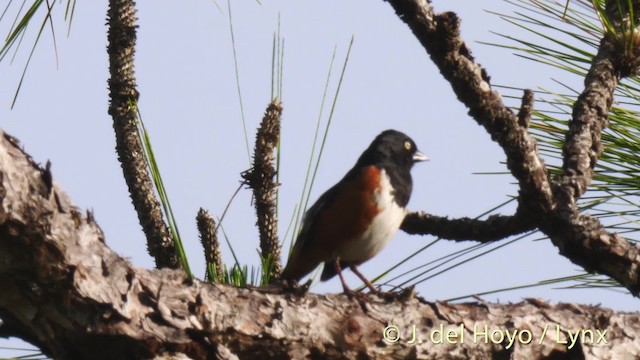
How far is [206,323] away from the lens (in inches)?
75.1

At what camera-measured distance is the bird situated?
3.94 m

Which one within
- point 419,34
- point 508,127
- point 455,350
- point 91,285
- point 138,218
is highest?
point 419,34

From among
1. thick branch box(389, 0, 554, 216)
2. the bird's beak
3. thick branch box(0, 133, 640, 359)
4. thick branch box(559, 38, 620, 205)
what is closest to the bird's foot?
thick branch box(0, 133, 640, 359)

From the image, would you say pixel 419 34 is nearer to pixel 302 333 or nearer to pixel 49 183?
pixel 302 333

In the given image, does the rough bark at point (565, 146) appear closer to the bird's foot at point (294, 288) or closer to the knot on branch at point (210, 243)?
the bird's foot at point (294, 288)

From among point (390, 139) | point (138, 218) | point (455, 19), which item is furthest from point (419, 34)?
point (390, 139)

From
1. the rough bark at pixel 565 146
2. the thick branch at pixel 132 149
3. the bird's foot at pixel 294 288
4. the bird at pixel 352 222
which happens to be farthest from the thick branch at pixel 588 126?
the bird at pixel 352 222

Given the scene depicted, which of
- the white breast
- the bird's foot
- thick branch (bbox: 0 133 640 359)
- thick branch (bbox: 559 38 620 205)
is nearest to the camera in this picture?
thick branch (bbox: 0 133 640 359)

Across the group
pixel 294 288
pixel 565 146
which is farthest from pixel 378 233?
pixel 294 288

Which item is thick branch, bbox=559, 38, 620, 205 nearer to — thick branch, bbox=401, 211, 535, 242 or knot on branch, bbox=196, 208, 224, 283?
thick branch, bbox=401, 211, 535, 242

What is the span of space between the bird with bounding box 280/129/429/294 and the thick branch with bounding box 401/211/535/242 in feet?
2.66

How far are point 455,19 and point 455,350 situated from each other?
2.64ft

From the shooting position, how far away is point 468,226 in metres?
2.76

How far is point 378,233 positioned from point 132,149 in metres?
1.60
